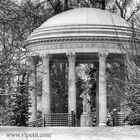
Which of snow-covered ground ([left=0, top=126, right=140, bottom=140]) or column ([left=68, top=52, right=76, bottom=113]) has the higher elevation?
column ([left=68, top=52, right=76, bottom=113])

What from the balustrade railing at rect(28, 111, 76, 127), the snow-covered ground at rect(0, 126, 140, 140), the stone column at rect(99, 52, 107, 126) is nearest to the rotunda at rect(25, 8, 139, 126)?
the stone column at rect(99, 52, 107, 126)

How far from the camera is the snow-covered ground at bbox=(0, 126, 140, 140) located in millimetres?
14383

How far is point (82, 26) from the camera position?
48.1m

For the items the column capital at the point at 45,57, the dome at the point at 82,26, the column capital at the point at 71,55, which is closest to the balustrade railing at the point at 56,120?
the column capital at the point at 71,55

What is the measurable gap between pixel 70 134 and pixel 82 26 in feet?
111

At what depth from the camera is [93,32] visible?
156 ft

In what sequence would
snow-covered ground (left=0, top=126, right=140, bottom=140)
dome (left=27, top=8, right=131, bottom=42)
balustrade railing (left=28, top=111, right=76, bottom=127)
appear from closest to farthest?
snow-covered ground (left=0, top=126, right=140, bottom=140) < balustrade railing (left=28, top=111, right=76, bottom=127) < dome (left=27, top=8, right=131, bottom=42)

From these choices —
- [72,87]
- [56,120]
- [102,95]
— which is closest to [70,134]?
[56,120]

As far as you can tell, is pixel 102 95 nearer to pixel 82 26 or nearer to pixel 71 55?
pixel 71 55

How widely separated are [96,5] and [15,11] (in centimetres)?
5198

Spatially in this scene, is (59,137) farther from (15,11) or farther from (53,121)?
(53,121)

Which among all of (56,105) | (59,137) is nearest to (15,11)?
(59,137)

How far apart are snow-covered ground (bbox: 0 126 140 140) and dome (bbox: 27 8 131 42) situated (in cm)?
3061

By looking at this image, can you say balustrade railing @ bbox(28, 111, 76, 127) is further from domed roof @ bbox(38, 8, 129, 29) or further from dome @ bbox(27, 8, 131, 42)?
domed roof @ bbox(38, 8, 129, 29)
